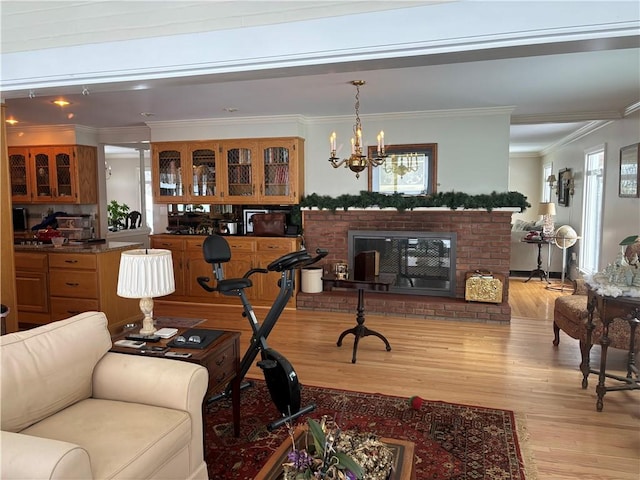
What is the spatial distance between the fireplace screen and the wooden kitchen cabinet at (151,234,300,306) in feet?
3.17

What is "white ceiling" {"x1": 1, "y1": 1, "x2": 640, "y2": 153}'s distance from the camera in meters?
2.17

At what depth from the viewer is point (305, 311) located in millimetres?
5738

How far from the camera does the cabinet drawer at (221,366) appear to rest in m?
2.38

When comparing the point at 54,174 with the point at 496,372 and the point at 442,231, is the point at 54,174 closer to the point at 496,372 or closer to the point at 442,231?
the point at 442,231

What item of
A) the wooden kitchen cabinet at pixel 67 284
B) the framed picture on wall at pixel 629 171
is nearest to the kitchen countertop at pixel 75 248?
the wooden kitchen cabinet at pixel 67 284

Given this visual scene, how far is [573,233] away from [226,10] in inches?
264

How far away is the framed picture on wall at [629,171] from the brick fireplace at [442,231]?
1296 millimetres

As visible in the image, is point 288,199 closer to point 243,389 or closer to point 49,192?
point 243,389

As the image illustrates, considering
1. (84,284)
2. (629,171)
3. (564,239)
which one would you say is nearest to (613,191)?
(629,171)

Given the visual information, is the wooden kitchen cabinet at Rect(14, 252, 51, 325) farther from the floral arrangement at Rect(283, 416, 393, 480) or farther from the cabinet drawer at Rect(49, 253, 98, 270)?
the floral arrangement at Rect(283, 416, 393, 480)

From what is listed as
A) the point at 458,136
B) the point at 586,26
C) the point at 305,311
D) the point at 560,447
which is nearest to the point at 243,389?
the point at 560,447

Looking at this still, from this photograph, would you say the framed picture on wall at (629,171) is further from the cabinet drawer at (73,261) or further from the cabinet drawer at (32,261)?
the cabinet drawer at (32,261)

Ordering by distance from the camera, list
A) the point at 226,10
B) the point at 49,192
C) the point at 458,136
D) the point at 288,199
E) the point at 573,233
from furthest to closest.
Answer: the point at 573,233 → the point at 49,192 → the point at 288,199 → the point at 458,136 → the point at 226,10

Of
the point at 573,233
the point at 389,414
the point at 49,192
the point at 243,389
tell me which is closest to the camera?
the point at 389,414
